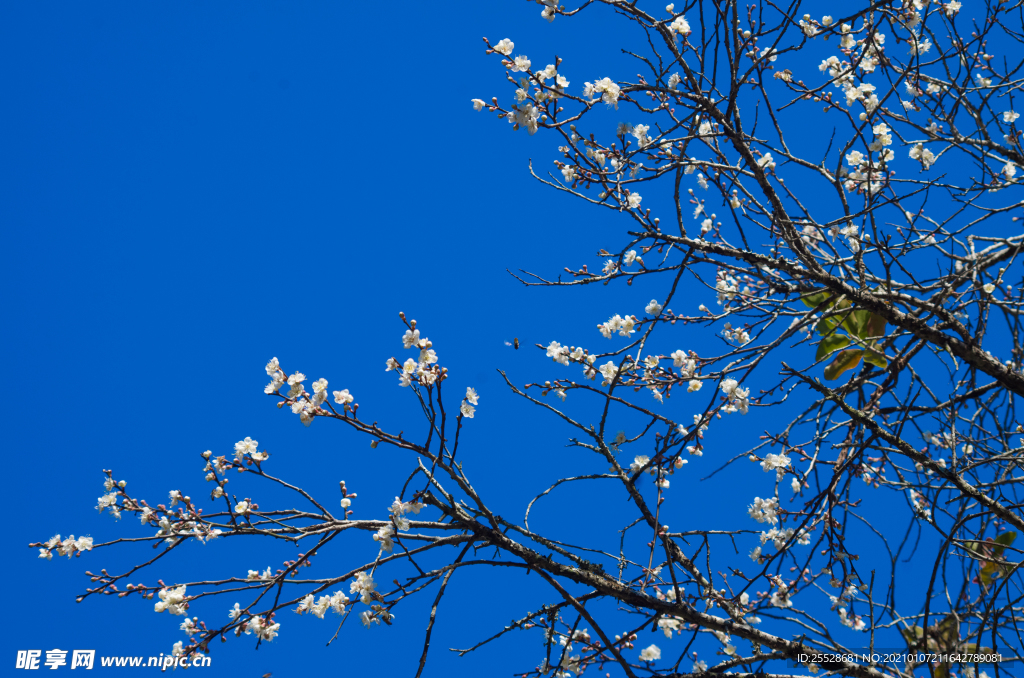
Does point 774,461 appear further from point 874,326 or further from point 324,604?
point 324,604

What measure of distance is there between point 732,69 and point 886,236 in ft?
2.89

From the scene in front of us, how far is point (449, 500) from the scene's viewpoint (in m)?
2.35

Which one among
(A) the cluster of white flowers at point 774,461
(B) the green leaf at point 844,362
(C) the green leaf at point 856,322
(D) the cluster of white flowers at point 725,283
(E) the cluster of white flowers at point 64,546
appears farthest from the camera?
(D) the cluster of white flowers at point 725,283

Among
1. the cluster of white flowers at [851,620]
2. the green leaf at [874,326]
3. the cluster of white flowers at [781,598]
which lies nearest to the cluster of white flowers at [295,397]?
the cluster of white flowers at [781,598]

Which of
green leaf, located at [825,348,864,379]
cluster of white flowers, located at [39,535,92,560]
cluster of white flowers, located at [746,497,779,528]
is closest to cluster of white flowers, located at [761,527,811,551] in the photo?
cluster of white flowers, located at [746,497,779,528]

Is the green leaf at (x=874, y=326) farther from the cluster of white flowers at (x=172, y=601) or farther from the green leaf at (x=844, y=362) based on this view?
the cluster of white flowers at (x=172, y=601)

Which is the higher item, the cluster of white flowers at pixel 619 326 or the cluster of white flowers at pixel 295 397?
the cluster of white flowers at pixel 619 326

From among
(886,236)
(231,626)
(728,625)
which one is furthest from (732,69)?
(231,626)

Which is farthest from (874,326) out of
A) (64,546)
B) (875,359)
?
(64,546)

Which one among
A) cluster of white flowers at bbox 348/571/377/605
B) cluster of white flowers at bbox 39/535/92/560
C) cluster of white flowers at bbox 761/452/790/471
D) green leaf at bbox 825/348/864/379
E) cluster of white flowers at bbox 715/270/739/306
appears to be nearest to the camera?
cluster of white flowers at bbox 348/571/377/605

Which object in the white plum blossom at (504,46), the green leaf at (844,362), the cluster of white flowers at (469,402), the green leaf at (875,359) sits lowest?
the cluster of white flowers at (469,402)

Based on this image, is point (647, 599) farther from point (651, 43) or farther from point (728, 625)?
point (651, 43)

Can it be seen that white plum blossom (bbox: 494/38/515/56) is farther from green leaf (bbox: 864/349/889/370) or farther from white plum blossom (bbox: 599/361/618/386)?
green leaf (bbox: 864/349/889/370)

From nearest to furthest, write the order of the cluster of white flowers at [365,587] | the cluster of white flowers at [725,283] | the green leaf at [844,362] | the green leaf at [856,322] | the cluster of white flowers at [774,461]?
the cluster of white flowers at [365,587] < the cluster of white flowers at [774,461] < the green leaf at [856,322] < the green leaf at [844,362] < the cluster of white flowers at [725,283]
